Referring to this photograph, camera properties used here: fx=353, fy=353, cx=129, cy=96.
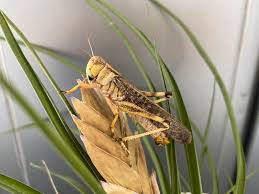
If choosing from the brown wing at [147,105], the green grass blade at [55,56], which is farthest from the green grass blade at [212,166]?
the green grass blade at [55,56]

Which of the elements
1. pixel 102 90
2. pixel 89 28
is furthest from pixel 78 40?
pixel 102 90

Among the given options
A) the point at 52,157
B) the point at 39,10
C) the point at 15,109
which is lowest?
the point at 52,157

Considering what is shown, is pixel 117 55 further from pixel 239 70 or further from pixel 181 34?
pixel 239 70

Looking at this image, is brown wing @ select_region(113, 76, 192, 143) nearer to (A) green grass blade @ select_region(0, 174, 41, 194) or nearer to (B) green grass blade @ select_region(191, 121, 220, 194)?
(B) green grass blade @ select_region(191, 121, 220, 194)

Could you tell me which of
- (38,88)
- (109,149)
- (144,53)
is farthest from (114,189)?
(144,53)

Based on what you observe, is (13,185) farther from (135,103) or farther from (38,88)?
(135,103)

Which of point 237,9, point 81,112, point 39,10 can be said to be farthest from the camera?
point 237,9

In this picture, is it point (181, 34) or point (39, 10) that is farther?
point (181, 34)

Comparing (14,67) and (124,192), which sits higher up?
(14,67)
